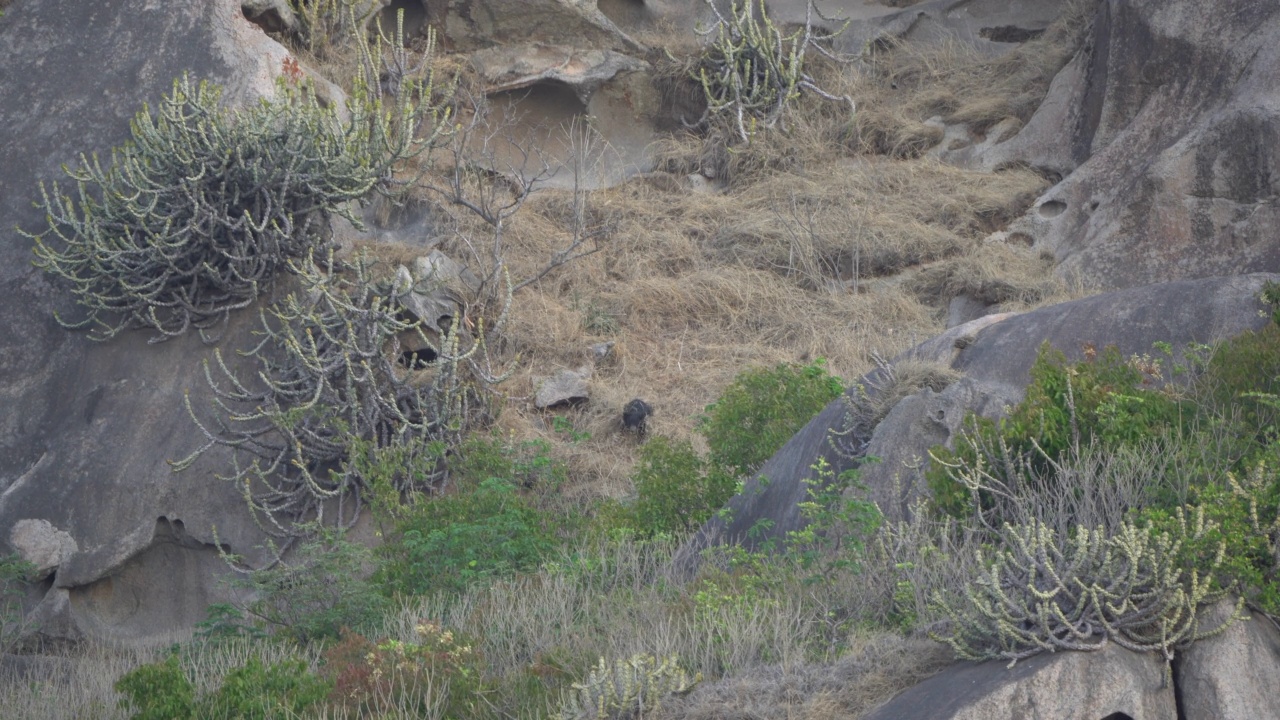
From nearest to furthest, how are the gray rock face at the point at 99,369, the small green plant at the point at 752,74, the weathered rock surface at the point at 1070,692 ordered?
the weathered rock surface at the point at 1070,692
the gray rock face at the point at 99,369
the small green plant at the point at 752,74

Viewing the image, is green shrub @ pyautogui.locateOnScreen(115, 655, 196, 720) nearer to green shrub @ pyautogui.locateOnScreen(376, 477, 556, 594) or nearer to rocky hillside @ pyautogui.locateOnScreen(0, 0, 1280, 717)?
rocky hillside @ pyautogui.locateOnScreen(0, 0, 1280, 717)

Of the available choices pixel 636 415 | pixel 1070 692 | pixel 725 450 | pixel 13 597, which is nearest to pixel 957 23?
pixel 636 415

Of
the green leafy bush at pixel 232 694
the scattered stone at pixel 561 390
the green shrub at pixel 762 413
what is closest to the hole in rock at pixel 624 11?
the scattered stone at pixel 561 390

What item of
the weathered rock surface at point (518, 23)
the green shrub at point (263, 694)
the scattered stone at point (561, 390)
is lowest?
the green shrub at point (263, 694)

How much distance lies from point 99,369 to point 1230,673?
9604 mm

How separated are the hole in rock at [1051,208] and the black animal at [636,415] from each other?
418cm

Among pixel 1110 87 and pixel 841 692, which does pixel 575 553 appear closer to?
pixel 841 692

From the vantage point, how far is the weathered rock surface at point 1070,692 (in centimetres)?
413

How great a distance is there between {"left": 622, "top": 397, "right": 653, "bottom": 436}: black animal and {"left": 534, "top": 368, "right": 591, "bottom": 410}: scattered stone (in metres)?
0.60

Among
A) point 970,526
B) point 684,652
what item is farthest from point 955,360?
point 684,652

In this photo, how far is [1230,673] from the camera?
4207 mm

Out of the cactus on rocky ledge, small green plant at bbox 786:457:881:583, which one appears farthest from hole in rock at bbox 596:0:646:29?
the cactus on rocky ledge

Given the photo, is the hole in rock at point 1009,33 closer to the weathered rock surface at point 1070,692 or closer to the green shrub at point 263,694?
the green shrub at point 263,694

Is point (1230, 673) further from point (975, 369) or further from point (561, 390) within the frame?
point (561, 390)
